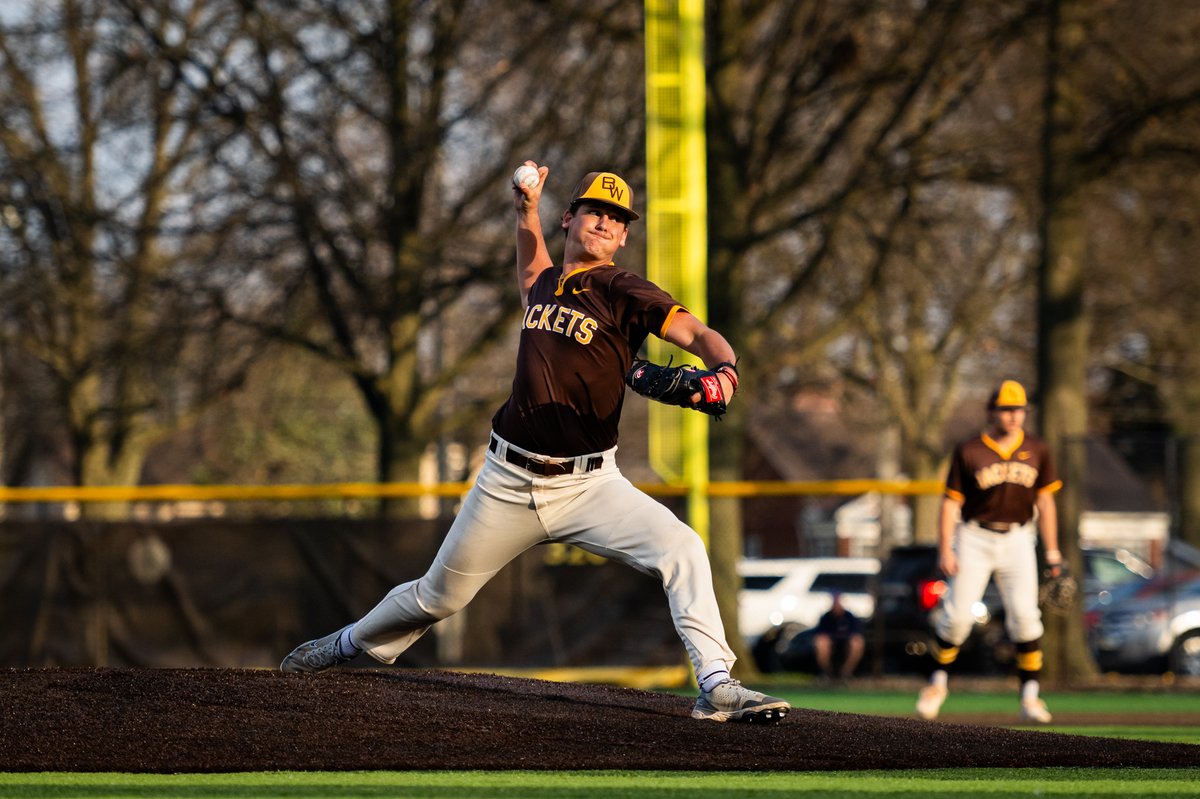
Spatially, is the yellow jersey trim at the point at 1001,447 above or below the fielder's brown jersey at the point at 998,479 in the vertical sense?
above

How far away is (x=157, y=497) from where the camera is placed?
16.7 metres

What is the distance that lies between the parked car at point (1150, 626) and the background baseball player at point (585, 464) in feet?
37.9

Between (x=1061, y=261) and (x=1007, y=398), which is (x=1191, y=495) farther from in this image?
(x=1007, y=398)

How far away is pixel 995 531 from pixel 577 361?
551 cm

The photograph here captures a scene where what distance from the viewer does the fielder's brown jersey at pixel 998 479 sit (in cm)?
1150

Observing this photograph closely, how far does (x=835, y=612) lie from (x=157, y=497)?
760cm

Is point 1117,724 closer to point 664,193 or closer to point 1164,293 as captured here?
point 664,193

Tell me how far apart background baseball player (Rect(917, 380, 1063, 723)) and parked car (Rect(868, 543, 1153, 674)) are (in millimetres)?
4917

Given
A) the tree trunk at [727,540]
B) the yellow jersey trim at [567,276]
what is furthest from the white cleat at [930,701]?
the yellow jersey trim at [567,276]

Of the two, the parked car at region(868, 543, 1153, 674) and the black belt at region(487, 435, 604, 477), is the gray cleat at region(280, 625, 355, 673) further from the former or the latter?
the parked car at region(868, 543, 1153, 674)

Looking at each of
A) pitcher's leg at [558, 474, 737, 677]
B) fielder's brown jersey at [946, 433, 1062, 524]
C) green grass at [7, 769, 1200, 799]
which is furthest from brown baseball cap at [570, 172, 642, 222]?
fielder's brown jersey at [946, 433, 1062, 524]

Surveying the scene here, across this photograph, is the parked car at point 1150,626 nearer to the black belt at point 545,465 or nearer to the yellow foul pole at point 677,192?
the yellow foul pole at point 677,192

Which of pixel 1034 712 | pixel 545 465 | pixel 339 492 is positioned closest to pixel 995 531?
pixel 1034 712

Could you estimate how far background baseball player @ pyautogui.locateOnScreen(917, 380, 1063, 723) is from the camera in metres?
11.5
